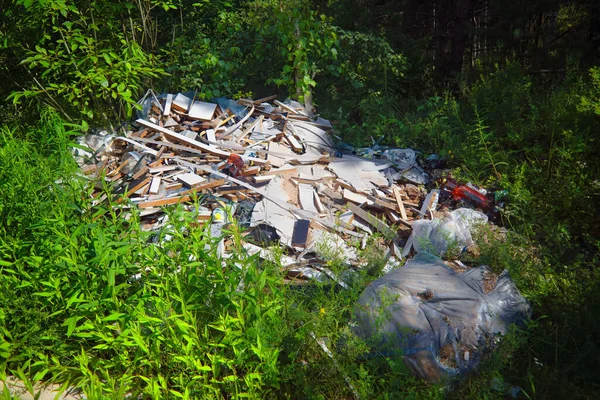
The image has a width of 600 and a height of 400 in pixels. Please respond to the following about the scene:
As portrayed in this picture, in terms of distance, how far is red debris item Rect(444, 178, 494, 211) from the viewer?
5.13 meters

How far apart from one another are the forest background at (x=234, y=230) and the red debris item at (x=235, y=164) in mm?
1082

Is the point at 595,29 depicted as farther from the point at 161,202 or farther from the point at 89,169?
the point at 89,169

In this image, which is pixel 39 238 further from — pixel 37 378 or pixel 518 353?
Answer: pixel 518 353

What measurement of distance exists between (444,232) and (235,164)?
2336 mm

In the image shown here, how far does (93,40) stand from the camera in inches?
221

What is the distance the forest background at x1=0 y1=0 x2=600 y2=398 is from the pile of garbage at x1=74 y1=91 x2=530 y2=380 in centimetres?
24

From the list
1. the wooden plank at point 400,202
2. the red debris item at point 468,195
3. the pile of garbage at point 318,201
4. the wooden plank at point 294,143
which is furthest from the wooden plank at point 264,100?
the red debris item at point 468,195

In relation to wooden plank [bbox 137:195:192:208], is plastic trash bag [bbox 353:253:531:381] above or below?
above

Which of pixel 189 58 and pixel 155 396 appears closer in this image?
pixel 155 396

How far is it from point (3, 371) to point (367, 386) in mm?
2378

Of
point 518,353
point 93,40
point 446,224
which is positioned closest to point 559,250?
point 446,224

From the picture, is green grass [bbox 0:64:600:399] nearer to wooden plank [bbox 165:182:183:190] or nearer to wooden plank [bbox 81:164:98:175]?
wooden plank [bbox 165:182:183:190]

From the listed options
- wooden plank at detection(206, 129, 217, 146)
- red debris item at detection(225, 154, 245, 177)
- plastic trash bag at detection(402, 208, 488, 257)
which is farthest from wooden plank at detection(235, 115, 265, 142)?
plastic trash bag at detection(402, 208, 488, 257)

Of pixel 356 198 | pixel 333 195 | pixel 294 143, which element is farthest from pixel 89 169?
pixel 356 198
